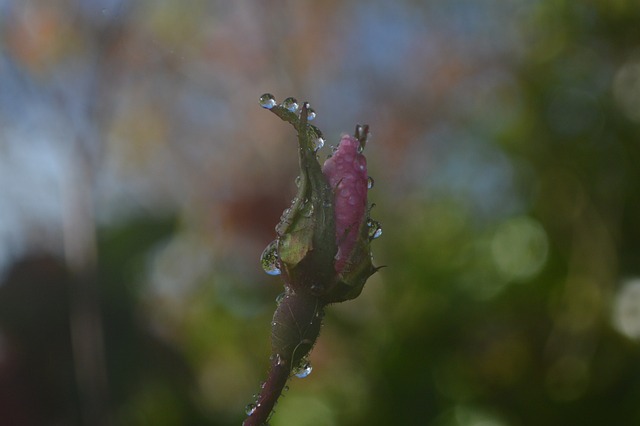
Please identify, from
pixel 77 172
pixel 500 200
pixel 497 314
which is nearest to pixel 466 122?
Answer: pixel 500 200

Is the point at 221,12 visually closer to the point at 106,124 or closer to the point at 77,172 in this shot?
the point at 106,124

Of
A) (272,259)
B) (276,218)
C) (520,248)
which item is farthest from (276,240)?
(276,218)

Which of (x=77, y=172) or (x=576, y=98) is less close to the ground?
(x=576, y=98)

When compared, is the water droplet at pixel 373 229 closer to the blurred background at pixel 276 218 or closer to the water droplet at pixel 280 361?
the water droplet at pixel 280 361

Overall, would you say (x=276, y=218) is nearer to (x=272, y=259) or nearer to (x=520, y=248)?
(x=520, y=248)

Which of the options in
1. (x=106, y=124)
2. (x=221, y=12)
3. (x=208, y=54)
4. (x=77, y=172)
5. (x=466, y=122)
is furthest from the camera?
(x=208, y=54)

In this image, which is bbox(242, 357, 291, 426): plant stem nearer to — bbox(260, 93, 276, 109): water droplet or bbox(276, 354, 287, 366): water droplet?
bbox(276, 354, 287, 366): water droplet
